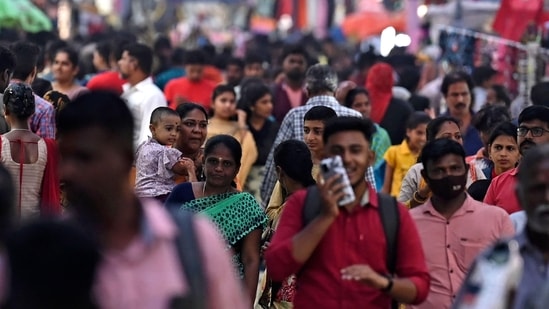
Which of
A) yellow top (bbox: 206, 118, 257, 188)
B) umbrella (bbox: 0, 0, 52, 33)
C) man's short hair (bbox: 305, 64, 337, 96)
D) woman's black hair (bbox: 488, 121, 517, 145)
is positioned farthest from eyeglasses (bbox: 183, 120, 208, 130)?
umbrella (bbox: 0, 0, 52, 33)

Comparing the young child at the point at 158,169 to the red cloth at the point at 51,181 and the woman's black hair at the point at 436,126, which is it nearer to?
the red cloth at the point at 51,181

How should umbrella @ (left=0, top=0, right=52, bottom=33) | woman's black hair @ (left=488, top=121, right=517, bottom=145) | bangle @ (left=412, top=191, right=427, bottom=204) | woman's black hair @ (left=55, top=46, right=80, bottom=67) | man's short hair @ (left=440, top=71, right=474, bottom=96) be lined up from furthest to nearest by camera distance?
umbrella @ (left=0, top=0, right=52, bottom=33) → woman's black hair @ (left=55, top=46, right=80, bottom=67) → man's short hair @ (left=440, top=71, right=474, bottom=96) → woman's black hair @ (left=488, top=121, right=517, bottom=145) → bangle @ (left=412, top=191, right=427, bottom=204)

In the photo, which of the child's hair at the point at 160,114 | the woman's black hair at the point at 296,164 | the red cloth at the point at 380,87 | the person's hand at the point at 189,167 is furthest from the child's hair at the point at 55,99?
the red cloth at the point at 380,87

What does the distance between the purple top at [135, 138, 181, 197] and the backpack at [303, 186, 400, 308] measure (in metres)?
3.43

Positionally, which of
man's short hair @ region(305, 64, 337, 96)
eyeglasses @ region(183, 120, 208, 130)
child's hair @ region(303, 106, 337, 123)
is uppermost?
man's short hair @ region(305, 64, 337, 96)

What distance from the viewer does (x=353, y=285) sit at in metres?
5.63

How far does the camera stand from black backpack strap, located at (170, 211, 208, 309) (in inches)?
167

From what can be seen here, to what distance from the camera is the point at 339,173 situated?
546 centimetres

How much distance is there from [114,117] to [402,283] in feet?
5.24

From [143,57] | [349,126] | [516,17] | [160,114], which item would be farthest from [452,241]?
[516,17]

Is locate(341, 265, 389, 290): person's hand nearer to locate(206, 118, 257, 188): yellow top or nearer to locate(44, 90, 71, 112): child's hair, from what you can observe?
locate(44, 90, 71, 112): child's hair

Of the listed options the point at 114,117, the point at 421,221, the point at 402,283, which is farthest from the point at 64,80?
the point at 114,117

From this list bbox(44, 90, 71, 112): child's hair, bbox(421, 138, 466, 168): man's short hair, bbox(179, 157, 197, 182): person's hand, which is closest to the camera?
bbox(421, 138, 466, 168): man's short hair

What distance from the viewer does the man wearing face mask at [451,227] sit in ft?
20.9
